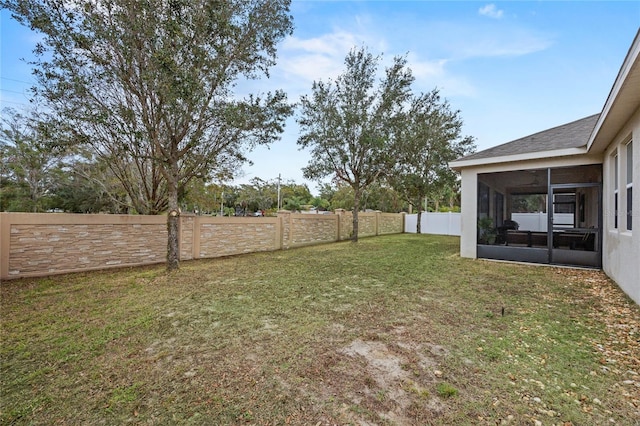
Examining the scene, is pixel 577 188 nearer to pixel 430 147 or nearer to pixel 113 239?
pixel 430 147

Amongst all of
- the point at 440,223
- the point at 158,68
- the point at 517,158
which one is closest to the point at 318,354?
the point at 158,68

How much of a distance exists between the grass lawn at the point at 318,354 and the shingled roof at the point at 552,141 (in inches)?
139

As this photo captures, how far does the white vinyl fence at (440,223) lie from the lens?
1703 centimetres

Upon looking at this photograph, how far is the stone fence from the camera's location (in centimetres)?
543

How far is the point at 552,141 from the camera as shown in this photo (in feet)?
24.0

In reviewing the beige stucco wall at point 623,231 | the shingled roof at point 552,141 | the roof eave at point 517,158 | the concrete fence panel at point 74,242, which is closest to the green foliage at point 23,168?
the concrete fence panel at point 74,242

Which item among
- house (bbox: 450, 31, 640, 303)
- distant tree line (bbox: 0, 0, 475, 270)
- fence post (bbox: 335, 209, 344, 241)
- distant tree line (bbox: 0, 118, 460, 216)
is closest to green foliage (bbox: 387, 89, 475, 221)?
distant tree line (bbox: 0, 118, 460, 216)

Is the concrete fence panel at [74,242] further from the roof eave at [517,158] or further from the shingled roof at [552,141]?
the shingled roof at [552,141]

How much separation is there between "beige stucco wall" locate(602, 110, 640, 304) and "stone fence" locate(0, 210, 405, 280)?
8850 mm

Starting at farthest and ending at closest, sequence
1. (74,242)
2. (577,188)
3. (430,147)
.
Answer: (430,147) → (577,188) → (74,242)

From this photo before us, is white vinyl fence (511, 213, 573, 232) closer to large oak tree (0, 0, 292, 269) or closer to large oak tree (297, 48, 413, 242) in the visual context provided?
large oak tree (297, 48, 413, 242)

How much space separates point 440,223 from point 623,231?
42.4 feet

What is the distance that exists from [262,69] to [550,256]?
8622mm

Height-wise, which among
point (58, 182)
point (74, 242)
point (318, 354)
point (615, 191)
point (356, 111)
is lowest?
point (318, 354)
